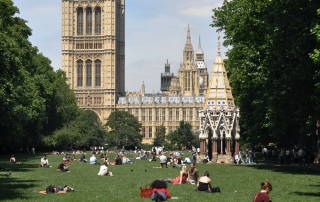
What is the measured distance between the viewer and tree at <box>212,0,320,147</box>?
30828mm

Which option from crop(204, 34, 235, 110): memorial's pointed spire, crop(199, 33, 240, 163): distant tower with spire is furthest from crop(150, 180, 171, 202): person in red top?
crop(204, 34, 235, 110): memorial's pointed spire

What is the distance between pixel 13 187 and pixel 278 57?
44.9 ft

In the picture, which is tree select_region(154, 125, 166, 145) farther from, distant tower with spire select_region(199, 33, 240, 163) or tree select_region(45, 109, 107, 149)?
distant tower with spire select_region(199, 33, 240, 163)

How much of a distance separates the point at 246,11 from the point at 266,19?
7976mm

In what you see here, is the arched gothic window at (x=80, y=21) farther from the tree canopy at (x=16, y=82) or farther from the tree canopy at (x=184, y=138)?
the tree canopy at (x=16, y=82)

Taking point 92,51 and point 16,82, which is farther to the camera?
point 92,51

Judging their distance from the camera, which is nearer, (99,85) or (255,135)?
(255,135)

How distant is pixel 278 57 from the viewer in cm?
3425

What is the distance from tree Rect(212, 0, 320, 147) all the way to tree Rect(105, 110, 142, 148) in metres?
76.0

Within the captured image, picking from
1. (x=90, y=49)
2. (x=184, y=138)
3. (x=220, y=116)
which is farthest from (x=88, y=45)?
(x=220, y=116)

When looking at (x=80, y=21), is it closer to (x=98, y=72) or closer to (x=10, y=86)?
(x=98, y=72)

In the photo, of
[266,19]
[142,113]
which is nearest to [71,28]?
[142,113]

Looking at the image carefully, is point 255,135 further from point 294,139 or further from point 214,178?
point 214,178

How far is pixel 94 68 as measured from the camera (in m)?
146
